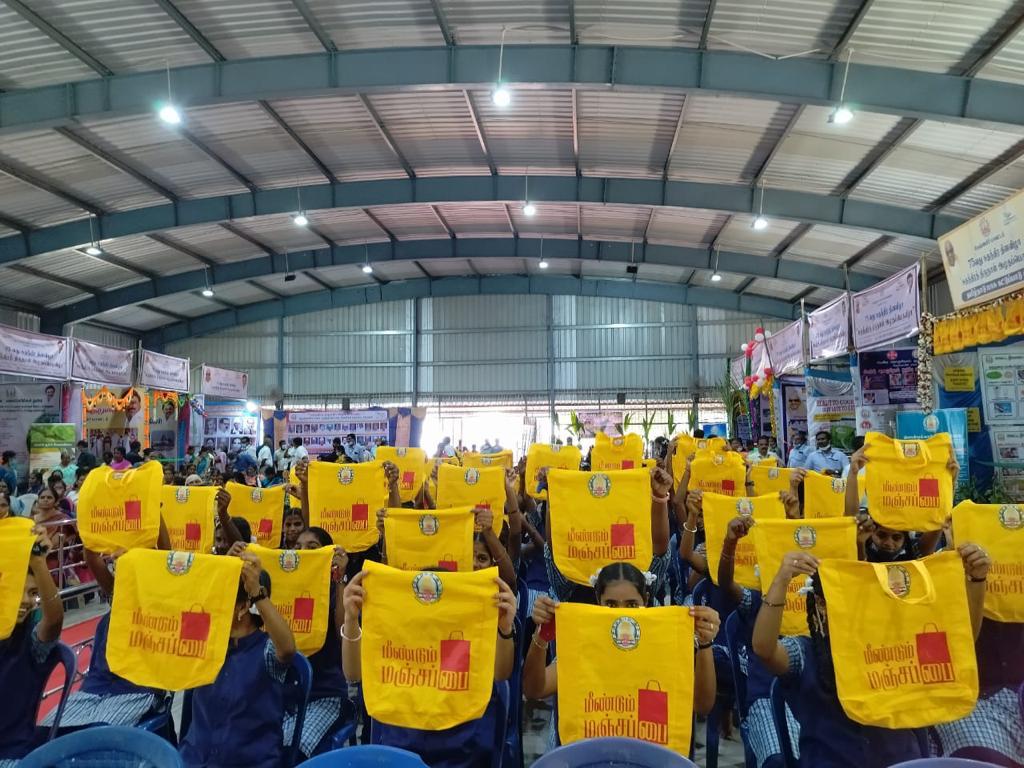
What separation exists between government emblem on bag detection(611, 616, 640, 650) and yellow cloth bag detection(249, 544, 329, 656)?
59.3 inches

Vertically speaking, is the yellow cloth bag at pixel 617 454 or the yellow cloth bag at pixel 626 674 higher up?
the yellow cloth bag at pixel 617 454

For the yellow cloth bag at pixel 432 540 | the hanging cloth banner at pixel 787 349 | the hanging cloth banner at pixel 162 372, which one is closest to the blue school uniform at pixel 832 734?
the yellow cloth bag at pixel 432 540

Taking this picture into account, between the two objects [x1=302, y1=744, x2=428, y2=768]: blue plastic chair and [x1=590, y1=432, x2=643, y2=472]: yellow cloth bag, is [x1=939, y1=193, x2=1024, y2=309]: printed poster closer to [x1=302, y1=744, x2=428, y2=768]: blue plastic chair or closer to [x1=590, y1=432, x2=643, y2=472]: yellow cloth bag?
[x1=590, y1=432, x2=643, y2=472]: yellow cloth bag

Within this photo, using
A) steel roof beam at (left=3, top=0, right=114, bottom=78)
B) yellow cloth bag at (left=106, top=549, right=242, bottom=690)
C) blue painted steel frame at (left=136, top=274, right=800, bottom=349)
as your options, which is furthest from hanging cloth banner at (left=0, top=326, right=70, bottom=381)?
yellow cloth bag at (left=106, top=549, right=242, bottom=690)

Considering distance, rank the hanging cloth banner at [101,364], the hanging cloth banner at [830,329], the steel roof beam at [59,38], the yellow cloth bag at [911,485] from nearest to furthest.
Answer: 1. the yellow cloth bag at [911,485]
2. the steel roof beam at [59,38]
3. the hanging cloth banner at [830,329]
4. the hanging cloth banner at [101,364]

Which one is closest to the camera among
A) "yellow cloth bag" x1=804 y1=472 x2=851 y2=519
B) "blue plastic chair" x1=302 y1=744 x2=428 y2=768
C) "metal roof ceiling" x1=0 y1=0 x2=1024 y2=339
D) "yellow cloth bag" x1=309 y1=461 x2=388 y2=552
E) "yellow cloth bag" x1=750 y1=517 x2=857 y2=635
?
"blue plastic chair" x1=302 y1=744 x2=428 y2=768

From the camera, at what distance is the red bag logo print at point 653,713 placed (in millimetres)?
2355

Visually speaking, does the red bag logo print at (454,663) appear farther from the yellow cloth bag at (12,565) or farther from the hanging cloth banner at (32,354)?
the hanging cloth banner at (32,354)

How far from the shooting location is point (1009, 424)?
26.7ft

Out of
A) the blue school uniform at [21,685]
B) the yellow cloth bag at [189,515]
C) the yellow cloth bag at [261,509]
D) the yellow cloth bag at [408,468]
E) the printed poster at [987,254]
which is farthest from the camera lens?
the printed poster at [987,254]

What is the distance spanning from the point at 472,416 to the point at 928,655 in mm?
20007

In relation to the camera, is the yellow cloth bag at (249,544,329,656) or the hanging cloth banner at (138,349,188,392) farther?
the hanging cloth banner at (138,349,188,392)

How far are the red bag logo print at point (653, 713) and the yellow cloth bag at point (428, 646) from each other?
0.53 metres

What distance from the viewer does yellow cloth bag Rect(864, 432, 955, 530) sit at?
441 centimetres
